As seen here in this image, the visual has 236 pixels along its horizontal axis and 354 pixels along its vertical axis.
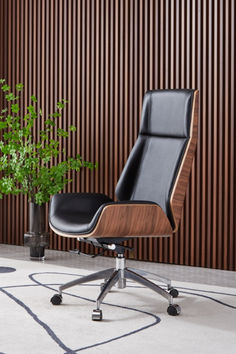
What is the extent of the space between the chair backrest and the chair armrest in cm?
13

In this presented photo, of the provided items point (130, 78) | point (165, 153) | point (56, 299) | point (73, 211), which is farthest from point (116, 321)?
point (130, 78)

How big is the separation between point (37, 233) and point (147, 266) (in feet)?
2.84

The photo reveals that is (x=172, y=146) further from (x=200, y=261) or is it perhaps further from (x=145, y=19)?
(x=145, y=19)

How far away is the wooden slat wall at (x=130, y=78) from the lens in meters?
3.97

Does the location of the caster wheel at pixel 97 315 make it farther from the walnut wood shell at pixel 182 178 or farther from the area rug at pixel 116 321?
the walnut wood shell at pixel 182 178

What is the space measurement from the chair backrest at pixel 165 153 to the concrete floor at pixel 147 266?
0.81m

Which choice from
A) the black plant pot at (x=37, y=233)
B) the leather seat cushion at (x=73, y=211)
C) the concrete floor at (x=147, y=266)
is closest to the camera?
the leather seat cushion at (x=73, y=211)

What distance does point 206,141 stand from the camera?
13.2 feet

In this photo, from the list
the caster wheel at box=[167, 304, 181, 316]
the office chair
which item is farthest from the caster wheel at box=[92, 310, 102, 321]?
the caster wheel at box=[167, 304, 181, 316]

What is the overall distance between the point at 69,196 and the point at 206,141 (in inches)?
54.2

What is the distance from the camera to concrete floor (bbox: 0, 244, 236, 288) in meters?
3.61

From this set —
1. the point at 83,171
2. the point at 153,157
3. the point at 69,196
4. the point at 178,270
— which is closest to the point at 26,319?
the point at 69,196

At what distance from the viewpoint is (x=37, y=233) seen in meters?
4.33

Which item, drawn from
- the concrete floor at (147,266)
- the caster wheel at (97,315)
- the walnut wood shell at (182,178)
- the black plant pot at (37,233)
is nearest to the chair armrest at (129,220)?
the walnut wood shell at (182,178)
